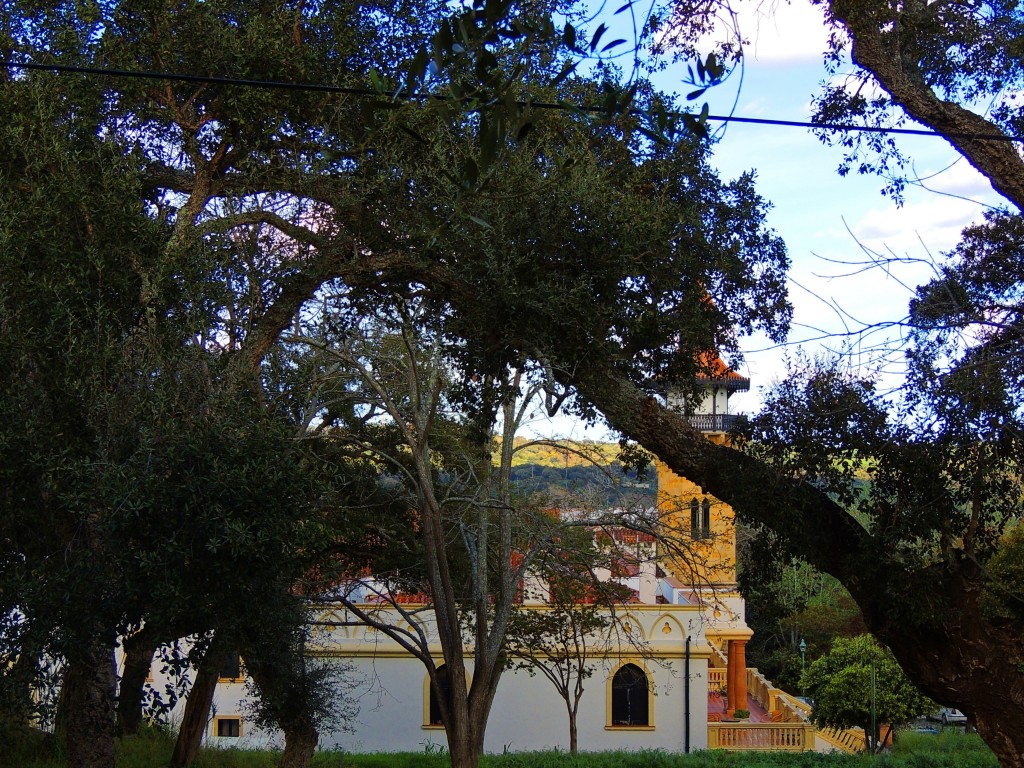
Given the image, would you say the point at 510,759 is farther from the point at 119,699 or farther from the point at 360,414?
the point at 119,699

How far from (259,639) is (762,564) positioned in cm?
430

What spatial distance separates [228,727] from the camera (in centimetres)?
2514

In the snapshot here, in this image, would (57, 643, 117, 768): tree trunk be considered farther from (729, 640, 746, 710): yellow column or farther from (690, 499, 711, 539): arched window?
(729, 640, 746, 710): yellow column

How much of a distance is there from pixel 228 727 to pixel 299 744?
13.1 metres

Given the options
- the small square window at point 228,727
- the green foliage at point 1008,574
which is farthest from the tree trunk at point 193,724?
the small square window at point 228,727

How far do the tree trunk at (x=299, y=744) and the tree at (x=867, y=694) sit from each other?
15527 millimetres

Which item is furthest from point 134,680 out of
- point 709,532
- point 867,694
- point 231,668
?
point 867,694

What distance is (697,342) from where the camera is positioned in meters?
9.41

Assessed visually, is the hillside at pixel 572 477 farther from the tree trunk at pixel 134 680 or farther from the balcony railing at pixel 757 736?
the balcony railing at pixel 757 736

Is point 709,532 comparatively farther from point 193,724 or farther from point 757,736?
point 757,736

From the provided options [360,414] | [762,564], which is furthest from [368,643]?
[762,564]

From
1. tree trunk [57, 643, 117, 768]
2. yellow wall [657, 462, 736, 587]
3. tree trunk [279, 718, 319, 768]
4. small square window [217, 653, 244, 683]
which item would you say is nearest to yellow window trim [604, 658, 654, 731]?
yellow wall [657, 462, 736, 587]

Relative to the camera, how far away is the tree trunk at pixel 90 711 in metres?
7.96

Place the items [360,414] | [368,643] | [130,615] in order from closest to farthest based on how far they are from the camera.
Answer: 1. [130,615]
2. [360,414]
3. [368,643]
